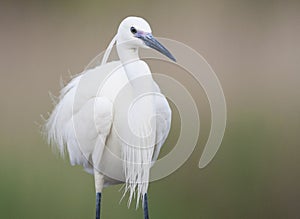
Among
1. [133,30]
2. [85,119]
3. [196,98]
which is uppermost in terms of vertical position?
[133,30]

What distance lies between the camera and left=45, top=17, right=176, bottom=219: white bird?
71.9 inches

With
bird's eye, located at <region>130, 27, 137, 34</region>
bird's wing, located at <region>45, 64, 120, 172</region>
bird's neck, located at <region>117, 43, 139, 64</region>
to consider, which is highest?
bird's eye, located at <region>130, 27, 137, 34</region>

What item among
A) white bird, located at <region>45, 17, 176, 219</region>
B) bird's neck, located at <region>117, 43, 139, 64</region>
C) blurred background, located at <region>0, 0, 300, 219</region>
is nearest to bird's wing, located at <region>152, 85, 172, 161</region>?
white bird, located at <region>45, 17, 176, 219</region>

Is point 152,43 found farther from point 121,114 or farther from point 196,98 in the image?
point 196,98

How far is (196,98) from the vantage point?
91.6 inches

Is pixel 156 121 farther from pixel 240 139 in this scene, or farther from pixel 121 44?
pixel 240 139

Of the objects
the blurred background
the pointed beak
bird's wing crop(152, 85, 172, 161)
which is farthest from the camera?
the blurred background

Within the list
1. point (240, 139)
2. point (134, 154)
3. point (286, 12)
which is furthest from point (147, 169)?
point (286, 12)

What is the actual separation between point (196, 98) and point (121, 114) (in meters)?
0.58

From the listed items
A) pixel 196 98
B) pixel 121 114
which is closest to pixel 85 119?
pixel 121 114

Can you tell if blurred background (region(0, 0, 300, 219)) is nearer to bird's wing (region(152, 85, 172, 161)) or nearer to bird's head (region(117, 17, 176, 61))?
bird's wing (region(152, 85, 172, 161))

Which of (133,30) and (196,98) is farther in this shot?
(196,98)

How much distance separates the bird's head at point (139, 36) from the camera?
1771mm

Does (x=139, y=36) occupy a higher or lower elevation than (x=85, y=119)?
higher
